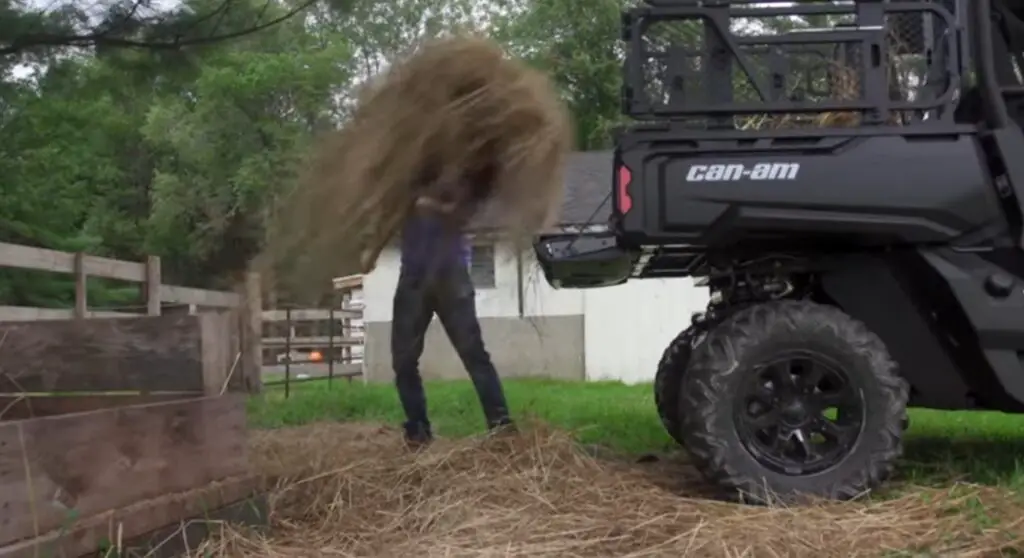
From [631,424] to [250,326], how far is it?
3.73m

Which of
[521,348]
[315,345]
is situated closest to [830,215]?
[315,345]

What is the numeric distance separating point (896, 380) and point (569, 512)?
142 cm

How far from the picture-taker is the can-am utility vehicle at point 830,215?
479 centimetres

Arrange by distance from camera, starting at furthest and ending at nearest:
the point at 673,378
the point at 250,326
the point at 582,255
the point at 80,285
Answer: the point at 80,285
the point at 673,378
the point at 582,255
the point at 250,326

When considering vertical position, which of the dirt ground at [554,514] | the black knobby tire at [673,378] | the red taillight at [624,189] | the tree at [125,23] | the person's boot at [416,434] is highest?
the tree at [125,23]

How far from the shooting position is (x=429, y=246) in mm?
5125

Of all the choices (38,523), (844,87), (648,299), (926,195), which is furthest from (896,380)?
(648,299)

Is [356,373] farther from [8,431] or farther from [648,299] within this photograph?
[8,431]

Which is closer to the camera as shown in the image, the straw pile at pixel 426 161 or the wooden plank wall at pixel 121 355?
the wooden plank wall at pixel 121 355

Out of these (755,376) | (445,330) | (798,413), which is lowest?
(798,413)

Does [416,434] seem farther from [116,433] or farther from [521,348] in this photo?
[521,348]

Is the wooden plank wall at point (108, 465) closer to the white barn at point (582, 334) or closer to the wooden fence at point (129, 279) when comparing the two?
the wooden fence at point (129, 279)

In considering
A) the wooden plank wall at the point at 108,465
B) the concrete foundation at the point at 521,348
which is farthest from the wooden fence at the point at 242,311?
the concrete foundation at the point at 521,348

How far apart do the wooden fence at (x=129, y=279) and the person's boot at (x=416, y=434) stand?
0.75 meters
